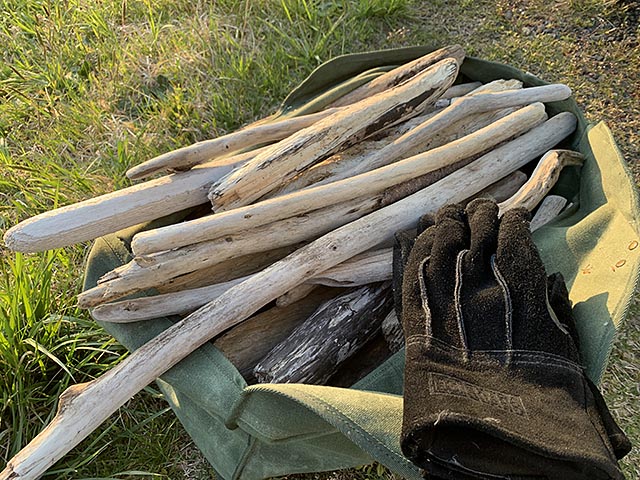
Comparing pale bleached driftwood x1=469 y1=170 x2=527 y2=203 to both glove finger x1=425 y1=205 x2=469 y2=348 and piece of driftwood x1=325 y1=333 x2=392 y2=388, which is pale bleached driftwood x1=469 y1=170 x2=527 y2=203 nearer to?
glove finger x1=425 y1=205 x2=469 y2=348

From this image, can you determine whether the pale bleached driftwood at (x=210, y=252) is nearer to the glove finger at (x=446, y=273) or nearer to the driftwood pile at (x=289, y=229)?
the driftwood pile at (x=289, y=229)

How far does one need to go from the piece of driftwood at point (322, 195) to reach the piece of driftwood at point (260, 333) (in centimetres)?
26

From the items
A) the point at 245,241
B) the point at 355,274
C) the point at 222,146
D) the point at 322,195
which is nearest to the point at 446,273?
the point at 355,274

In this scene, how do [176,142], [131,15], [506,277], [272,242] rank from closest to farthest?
[506,277], [272,242], [176,142], [131,15]

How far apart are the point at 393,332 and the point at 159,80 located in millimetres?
1890

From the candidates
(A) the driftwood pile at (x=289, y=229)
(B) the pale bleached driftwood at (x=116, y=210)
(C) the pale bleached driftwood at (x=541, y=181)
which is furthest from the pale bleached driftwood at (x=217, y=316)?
(B) the pale bleached driftwood at (x=116, y=210)

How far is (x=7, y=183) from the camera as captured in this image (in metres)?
2.38

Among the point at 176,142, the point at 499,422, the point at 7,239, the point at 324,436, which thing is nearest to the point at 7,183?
the point at 176,142

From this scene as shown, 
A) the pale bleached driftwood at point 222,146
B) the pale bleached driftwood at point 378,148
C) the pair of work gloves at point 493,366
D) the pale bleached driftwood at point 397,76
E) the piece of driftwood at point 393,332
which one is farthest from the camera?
the pale bleached driftwood at point 397,76

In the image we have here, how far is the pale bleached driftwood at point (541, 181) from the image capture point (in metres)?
1.76

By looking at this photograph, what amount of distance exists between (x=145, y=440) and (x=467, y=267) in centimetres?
112

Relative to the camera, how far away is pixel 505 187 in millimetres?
1924

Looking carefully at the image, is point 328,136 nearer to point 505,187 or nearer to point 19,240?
point 505,187

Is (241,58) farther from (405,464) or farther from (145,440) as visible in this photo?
(405,464)
